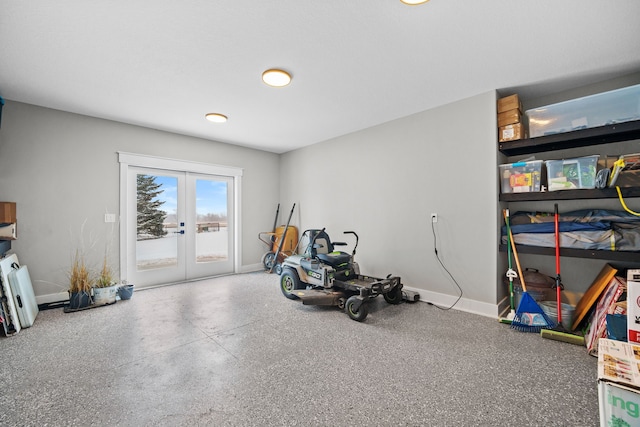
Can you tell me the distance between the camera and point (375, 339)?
8.40 feet

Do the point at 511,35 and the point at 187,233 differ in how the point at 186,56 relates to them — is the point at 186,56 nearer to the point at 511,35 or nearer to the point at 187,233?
the point at 511,35

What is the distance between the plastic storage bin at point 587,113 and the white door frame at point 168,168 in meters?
4.79

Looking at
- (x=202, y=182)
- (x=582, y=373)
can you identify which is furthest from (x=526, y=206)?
(x=202, y=182)

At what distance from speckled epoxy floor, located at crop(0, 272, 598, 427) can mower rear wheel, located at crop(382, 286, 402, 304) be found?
33 centimetres

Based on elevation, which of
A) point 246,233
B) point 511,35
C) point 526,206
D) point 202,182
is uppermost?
point 511,35

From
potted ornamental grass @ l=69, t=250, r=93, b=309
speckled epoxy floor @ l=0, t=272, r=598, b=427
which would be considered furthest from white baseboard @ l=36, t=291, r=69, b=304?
speckled epoxy floor @ l=0, t=272, r=598, b=427

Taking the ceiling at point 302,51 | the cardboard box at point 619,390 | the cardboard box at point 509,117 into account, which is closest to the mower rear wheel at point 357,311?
the cardboard box at point 619,390

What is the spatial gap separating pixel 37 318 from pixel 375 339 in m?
3.86

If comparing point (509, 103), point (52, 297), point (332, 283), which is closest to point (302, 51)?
point (509, 103)

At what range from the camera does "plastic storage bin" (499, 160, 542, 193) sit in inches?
113

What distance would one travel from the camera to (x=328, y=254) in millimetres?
3711

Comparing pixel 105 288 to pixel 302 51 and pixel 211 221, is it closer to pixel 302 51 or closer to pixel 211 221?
pixel 211 221

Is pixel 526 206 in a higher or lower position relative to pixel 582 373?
higher

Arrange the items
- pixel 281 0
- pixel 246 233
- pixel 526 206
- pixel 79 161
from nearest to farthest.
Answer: pixel 281 0
pixel 526 206
pixel 79 161
pixel 246 233
